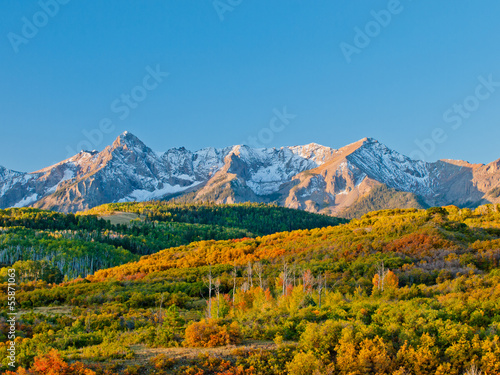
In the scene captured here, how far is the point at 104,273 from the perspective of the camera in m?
75.9

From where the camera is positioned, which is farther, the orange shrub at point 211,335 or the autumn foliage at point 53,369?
the orange shrub at point 211,335

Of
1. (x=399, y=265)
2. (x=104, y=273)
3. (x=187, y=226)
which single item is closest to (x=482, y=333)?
(x=399, y=265)

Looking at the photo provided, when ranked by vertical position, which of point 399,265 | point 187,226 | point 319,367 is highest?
point 187,226

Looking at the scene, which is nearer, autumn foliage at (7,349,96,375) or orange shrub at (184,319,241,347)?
autumn foliage at (7,349,96,375)

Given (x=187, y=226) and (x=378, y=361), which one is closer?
(x=378, y=361)

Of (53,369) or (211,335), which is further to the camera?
(211,335)

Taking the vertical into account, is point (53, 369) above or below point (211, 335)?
below

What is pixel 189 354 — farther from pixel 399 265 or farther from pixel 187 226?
pixel 187 226

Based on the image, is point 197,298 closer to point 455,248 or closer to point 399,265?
point 399,265

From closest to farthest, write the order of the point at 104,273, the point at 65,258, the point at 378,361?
1. the point at 378,361
2. the point at 104,273
3. the point at 65,258

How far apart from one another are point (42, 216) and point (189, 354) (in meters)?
179

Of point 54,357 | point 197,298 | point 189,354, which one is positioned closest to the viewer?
point 54,357

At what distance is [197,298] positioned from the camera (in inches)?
1914

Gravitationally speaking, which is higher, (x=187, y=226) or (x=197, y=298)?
(x=187, y=226)
